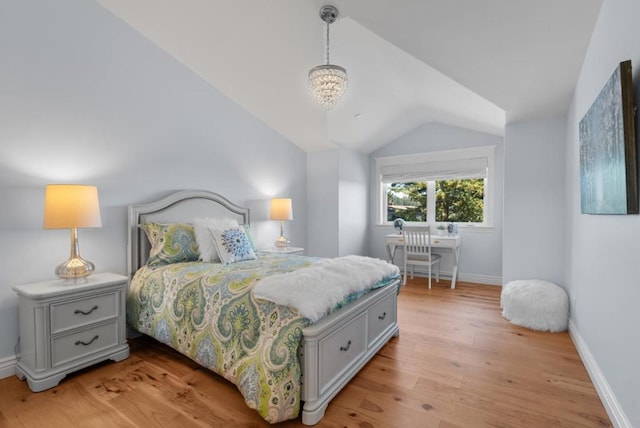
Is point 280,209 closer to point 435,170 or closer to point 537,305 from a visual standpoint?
point 435,170

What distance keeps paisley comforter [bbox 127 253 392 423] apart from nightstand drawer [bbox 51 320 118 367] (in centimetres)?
22

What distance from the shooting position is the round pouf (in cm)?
279

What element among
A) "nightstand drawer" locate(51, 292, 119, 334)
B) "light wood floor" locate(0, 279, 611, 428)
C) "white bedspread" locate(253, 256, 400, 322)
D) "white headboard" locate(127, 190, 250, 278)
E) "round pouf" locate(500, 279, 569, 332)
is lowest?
"light wood floor" locate(0, 279, 611, 428)

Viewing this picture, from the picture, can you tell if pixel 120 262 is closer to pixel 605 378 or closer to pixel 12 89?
pixel 12 89

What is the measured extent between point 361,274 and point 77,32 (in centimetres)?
280

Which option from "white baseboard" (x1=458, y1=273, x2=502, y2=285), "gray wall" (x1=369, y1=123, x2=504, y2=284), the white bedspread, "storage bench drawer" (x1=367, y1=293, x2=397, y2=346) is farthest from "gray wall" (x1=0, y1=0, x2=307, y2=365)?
"white baseboard" (x1=458, y1=273, x2=502, y2=285)

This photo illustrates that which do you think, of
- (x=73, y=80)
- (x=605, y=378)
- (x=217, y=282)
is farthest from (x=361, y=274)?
(x=73, y=80)

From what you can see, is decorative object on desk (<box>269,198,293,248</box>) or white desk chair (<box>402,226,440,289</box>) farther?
white desk chair (<box>402,226,440,289</box>)

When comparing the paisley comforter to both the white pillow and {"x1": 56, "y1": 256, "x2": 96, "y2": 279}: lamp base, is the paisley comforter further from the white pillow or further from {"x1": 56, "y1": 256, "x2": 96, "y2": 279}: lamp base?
{"x1": 56, "y1": 256, "x2": 96, "y2": 279}: lamp base

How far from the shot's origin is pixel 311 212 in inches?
190

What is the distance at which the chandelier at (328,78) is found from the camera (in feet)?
7.84

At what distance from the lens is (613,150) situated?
148 cm

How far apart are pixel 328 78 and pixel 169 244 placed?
1.89m

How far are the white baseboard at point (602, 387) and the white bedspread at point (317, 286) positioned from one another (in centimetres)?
138
